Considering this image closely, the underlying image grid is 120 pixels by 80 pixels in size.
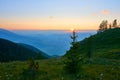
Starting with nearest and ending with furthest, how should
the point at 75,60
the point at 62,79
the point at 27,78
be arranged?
the point at 27,78 → the point at 62,79 → the point at 75,60

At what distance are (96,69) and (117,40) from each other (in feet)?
523

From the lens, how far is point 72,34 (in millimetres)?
23703

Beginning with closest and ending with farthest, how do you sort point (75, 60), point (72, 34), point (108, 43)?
point (75, 60) < point (72, 34) < point (108, 43)

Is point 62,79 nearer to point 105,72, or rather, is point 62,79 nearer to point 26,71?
point 105,72

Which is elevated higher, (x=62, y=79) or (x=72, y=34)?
(x=72, y=34)

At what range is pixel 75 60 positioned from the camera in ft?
66.7

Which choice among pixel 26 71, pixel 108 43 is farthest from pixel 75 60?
pixel 108 43

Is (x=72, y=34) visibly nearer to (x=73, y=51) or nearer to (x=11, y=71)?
(x=73, y=51)

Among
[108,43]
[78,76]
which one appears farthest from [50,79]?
[108,43]

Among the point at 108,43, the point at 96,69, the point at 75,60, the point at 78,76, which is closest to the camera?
the point at 78,76

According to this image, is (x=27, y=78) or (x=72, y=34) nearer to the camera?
(x=27, y=78)

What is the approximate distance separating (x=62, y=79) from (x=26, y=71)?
6.09 meters

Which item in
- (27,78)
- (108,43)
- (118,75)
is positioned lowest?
(108,43)

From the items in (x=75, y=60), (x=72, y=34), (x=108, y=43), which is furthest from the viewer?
(x=108, y=43)
